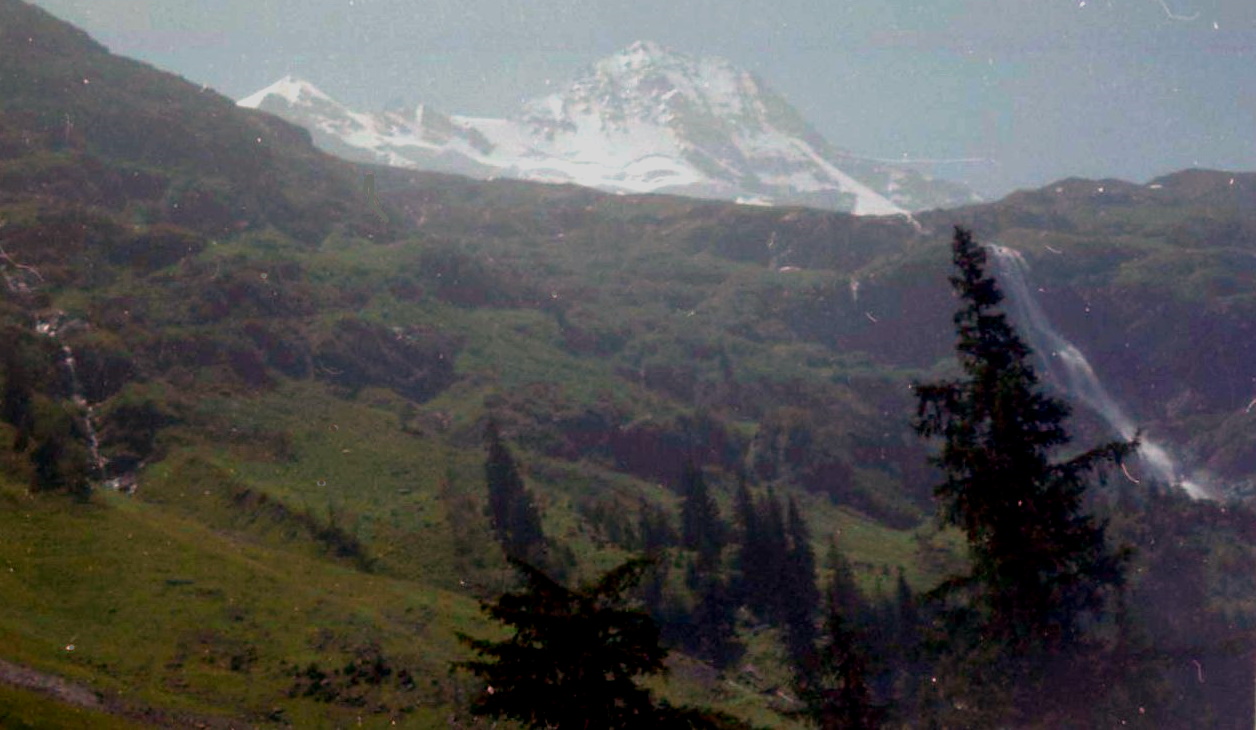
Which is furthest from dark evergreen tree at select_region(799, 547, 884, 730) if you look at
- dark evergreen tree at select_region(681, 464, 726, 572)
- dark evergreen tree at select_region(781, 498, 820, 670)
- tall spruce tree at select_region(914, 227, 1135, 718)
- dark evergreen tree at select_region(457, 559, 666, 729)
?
dark evergreen tree at select_region(681, 464, 726, 572)

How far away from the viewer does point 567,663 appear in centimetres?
1194

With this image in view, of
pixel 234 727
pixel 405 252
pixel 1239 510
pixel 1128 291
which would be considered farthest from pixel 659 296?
pixel 234 727

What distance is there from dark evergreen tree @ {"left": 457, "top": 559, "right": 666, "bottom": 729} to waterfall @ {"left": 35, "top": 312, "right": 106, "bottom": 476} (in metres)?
58.3

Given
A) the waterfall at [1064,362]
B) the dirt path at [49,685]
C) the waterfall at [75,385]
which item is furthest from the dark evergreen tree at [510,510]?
the waterfall at [1064,362]

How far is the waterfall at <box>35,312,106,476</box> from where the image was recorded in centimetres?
6362

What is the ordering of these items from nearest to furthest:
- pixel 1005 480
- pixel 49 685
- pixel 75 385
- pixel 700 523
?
1. pixel 1005 480
2. pixel 49 685
3. pixel 700 523
4. pixel 75 385

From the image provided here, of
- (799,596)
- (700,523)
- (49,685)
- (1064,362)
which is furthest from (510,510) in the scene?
(1064,362)

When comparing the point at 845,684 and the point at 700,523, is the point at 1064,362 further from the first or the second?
the point at 845,684

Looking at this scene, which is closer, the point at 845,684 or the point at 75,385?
the point at 845,684

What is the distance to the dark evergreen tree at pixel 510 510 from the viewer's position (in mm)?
60469

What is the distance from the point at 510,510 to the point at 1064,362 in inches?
4421

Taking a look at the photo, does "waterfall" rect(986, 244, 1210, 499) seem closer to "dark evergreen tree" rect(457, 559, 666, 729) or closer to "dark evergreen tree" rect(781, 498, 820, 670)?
"dark evergreen tree" rect(781, 498, 820, 670)

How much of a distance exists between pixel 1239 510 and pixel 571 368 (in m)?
76.7

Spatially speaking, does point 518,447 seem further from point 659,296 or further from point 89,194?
point 659,296
